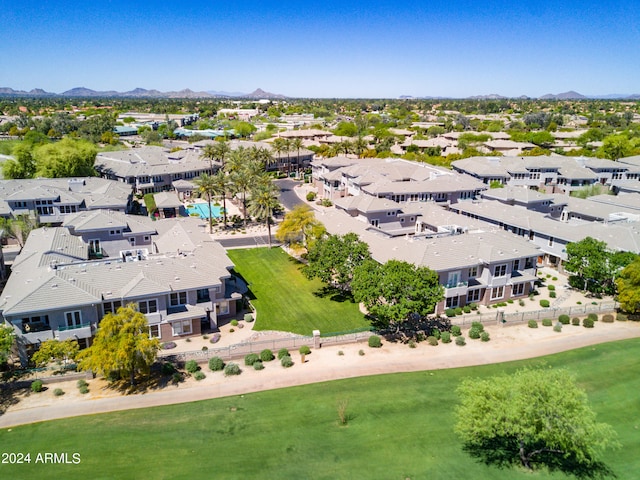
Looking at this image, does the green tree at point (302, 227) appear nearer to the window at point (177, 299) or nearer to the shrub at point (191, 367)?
the window at point (177, 299)

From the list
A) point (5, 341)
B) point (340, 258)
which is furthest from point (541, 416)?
point (5, 341)

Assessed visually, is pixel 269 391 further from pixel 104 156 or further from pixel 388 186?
pixel 104 156

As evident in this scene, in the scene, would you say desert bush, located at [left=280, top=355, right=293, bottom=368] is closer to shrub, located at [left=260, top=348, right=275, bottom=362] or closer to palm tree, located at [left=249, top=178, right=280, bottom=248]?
shrub, located at [left=260, top=348, right=275, bottom=362]

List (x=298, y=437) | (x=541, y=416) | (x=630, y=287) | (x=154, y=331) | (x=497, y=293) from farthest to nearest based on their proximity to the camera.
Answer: (x=497, y=293) < (x=630, y=287) < (x=154, y=331) < (x=298, y=437) < (x=541, y=416)

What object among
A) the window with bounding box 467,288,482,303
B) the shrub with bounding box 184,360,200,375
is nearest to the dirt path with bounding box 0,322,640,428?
the shrub with bounding box 184,360,200,375

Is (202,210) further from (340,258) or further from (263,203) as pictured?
(340,258)

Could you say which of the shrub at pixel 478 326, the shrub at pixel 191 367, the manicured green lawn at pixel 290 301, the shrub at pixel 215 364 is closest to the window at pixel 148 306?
the shrub at pixel 191 367

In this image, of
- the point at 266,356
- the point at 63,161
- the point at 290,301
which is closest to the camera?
the point at 266,356
